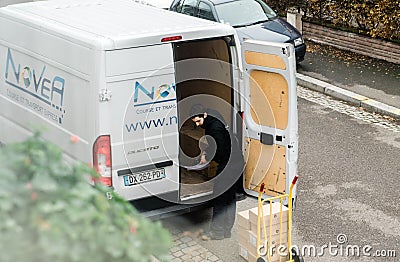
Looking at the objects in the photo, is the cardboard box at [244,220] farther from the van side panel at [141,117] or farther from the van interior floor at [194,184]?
the van side panel at [141,117]

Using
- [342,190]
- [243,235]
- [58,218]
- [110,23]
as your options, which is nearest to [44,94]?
[110,23]

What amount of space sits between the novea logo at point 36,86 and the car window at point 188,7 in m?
6.22

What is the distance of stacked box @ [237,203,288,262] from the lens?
704cm

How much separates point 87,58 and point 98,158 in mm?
935

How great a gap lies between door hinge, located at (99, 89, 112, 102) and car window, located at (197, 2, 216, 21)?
7023 millimetres

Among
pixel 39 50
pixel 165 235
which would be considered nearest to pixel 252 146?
pixel 39 50

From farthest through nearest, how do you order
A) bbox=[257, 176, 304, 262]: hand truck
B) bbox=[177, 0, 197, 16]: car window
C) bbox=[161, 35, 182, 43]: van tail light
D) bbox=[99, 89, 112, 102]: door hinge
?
bbox=[177, 0, 197, 16]: car window
bbox=[257, 176, 304, 262]: hand truck
bbox=[161, 35, 182, 43]: van tail light
bbox=[99, 89, 112, 102]: door hinge

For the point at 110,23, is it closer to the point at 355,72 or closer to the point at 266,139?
the point at 266,139

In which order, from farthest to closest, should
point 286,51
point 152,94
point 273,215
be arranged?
1. point 286,51
2. point 273,215
3. point 152,94

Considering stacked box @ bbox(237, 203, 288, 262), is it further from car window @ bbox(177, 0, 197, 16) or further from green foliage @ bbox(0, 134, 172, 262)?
car window @ bbox(177, 0, 197, 16)

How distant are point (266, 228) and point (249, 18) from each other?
7307 mm

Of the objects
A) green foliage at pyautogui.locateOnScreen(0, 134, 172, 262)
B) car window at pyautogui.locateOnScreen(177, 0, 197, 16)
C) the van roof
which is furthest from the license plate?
car window at pyautogui.locateOnScreen(177, 0, 197, 16)

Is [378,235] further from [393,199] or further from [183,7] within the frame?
[183,7]

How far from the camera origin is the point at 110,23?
734cm
